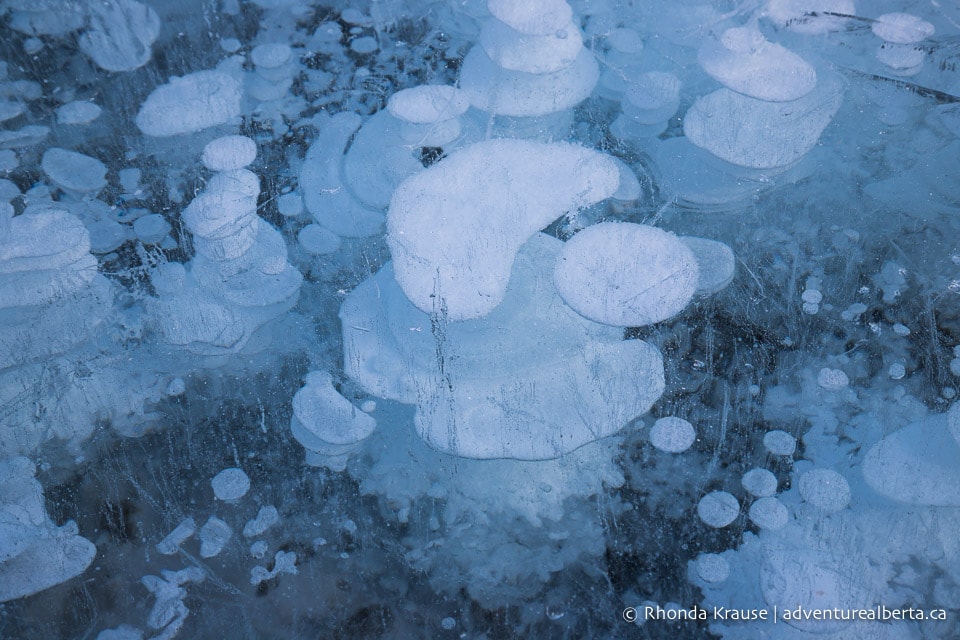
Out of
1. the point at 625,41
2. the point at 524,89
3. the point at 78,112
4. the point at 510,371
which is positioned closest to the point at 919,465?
the point at 510,371

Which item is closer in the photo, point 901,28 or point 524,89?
point 524,89

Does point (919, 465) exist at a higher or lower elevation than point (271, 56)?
lower

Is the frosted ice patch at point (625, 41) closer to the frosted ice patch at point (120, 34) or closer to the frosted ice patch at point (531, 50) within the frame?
the frosted ice patch at point (531, 50)

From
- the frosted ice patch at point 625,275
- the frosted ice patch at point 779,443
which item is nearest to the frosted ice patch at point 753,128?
the frosted ice patch at point 625,275

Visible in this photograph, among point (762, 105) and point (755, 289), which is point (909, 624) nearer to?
point (755, 289)

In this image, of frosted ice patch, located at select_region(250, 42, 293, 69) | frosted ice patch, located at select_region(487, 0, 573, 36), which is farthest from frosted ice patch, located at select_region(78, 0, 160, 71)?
frosted ice patch, located at select_region(487, 0, 573, 36)

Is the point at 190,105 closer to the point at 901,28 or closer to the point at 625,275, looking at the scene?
the point at 625,275
